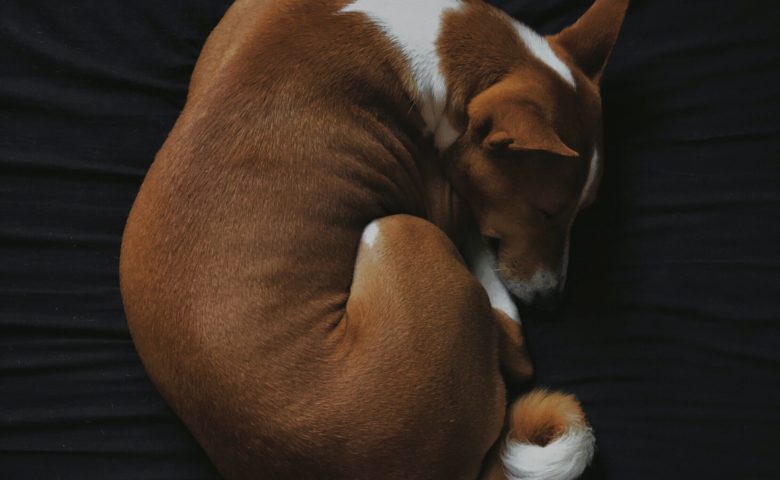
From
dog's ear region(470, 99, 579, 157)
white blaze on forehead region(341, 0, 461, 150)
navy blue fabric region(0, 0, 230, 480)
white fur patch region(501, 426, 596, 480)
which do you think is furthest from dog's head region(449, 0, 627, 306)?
navy blue fabric region(0, 0, 230, 480)

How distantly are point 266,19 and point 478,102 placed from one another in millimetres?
485

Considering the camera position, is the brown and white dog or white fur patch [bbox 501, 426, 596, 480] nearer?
the brown and white dog

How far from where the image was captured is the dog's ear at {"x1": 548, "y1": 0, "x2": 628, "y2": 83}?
2.00 m

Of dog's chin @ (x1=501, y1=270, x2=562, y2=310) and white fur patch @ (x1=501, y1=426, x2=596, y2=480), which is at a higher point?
dog's chin @ (x1=501, y1=270, x2=562, y2=310)

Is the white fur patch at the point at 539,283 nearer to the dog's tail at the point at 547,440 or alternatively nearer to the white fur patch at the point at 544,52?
the dog's tail at the point at 547,440

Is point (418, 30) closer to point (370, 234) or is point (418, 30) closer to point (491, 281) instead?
point (370, 234)

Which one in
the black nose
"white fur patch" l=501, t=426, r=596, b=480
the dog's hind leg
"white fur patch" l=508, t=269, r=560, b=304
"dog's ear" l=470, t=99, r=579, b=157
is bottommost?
"white fur patch" l=501, t=426, r=596, b=480

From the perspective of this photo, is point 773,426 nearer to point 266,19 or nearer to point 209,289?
point 209,289

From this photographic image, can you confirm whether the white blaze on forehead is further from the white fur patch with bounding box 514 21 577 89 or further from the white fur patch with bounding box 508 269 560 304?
the white fur patch with bounding box 508 269 560 304

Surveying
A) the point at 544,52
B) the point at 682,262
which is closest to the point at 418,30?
the point at 544,52

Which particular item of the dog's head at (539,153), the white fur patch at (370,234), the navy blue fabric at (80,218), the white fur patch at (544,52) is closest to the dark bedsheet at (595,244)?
the navy blue fabric at (80,218)

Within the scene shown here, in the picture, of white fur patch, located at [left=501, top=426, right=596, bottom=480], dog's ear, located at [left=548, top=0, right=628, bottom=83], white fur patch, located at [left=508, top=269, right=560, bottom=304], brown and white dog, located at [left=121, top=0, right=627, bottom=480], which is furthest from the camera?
white fur patch, located at [left=508, top=269, right=560, bottom=304]

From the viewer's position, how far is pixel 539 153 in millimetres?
1919

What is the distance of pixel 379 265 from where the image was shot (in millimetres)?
1890
